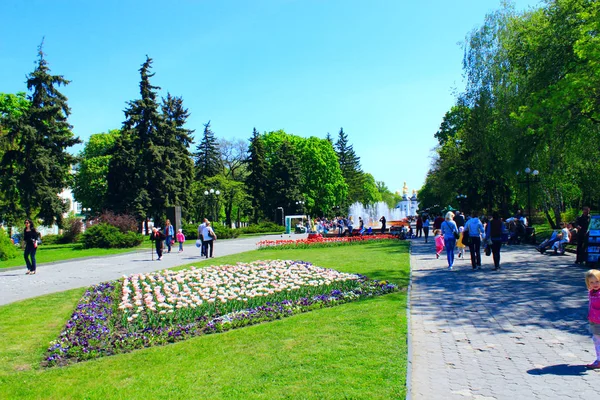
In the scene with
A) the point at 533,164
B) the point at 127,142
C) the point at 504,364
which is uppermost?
the point at 127,142

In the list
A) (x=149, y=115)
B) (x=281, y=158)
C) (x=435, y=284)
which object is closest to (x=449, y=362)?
(x=435, y=284)

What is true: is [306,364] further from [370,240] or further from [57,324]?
[370,240]

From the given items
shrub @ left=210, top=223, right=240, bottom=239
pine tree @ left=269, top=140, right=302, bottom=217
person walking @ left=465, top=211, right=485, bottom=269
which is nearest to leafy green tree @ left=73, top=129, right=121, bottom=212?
pine tree @ left=269, top=140, right=302, bottom=217

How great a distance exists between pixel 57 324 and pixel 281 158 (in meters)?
56.5

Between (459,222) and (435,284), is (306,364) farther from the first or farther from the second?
(459,222)

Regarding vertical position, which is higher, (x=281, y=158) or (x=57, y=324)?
(x=281, y=158)

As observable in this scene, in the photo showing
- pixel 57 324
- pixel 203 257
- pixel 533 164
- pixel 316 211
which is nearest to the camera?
pixel 57 324

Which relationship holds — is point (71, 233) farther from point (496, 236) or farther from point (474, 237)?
point (496, 236)

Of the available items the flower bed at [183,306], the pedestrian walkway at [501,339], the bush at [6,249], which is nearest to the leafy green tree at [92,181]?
the bush at [6,249]

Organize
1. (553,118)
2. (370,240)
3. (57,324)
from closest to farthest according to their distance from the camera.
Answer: (57,324) < (553,118) < (370,240)

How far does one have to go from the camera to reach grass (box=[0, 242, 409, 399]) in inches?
188

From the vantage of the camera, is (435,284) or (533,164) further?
(533,164)

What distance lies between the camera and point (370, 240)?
2925cm

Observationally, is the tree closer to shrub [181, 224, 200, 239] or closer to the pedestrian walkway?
shrub [181, 224, 200, 239]
